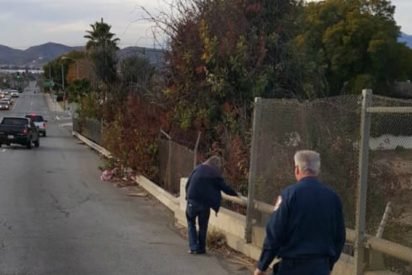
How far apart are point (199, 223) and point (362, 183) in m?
4.28

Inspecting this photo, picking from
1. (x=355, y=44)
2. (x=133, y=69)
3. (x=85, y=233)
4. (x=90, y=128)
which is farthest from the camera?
(x=355, y=44)

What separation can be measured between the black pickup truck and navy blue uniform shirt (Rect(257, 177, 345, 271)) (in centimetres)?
3953

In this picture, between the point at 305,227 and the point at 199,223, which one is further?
the point at 199,223

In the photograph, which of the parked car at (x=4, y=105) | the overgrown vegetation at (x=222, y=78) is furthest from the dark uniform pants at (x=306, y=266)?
the parked car at (x=4, y=105)

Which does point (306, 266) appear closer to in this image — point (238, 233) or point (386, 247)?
point (386, 247)

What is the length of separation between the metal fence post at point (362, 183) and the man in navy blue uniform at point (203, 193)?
374 cm

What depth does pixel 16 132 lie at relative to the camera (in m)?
44.9

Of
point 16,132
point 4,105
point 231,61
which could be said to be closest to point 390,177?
point 231,61

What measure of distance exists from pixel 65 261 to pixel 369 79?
52891 millimetres

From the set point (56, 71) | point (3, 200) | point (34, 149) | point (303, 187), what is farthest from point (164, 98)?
point (56, 71)

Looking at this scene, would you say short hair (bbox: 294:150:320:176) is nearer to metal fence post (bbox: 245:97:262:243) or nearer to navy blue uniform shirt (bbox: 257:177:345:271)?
navy blue uniform shirt (bbox: 257:177:345:271)

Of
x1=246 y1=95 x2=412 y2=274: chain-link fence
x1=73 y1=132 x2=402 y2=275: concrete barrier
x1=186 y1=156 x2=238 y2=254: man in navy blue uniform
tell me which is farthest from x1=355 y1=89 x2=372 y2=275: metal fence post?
x1=186 y1=156 x2=238 y2=254: man in navy blue uniform

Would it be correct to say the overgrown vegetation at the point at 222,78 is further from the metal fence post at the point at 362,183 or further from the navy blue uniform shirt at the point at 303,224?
the navy blue uniform shirt at the point at 303,224

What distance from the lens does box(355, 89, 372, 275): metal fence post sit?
8359mm
